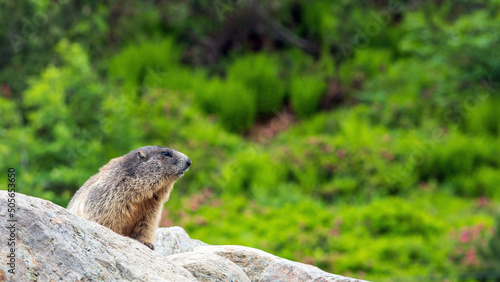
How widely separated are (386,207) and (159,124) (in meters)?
5.93

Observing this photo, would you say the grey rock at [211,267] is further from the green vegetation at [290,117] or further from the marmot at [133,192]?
the green vegetation at [290,117]

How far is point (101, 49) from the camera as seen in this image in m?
20.0

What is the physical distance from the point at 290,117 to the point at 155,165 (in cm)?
1365

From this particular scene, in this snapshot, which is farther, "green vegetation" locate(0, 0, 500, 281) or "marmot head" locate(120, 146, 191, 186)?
"green vegetation" locate(0, 0, 500, 281)

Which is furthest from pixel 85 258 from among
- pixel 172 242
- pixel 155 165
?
pixel 172 242

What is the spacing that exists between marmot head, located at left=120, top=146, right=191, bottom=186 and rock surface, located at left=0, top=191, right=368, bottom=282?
816 millimetres

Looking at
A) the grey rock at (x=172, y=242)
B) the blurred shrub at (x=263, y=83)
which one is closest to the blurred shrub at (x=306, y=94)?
the blurred shrub at (x=263, y=83)

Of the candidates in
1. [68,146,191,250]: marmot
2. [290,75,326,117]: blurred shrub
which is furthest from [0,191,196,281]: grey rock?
[290,75,326,117]: blurred shrub

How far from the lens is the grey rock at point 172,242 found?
6316mm

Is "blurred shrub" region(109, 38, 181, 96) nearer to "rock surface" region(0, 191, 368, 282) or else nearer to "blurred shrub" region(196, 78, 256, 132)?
"blurred shrub" region(196, 78, 256, 132)

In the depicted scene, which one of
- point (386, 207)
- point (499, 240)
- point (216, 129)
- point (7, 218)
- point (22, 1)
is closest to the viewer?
point (7, 218)

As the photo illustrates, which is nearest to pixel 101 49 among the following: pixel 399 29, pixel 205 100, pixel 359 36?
pixel 205 100

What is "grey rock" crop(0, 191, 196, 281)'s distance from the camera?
3961 millimetres

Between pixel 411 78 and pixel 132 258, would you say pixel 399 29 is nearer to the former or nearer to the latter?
pixel 411 78
